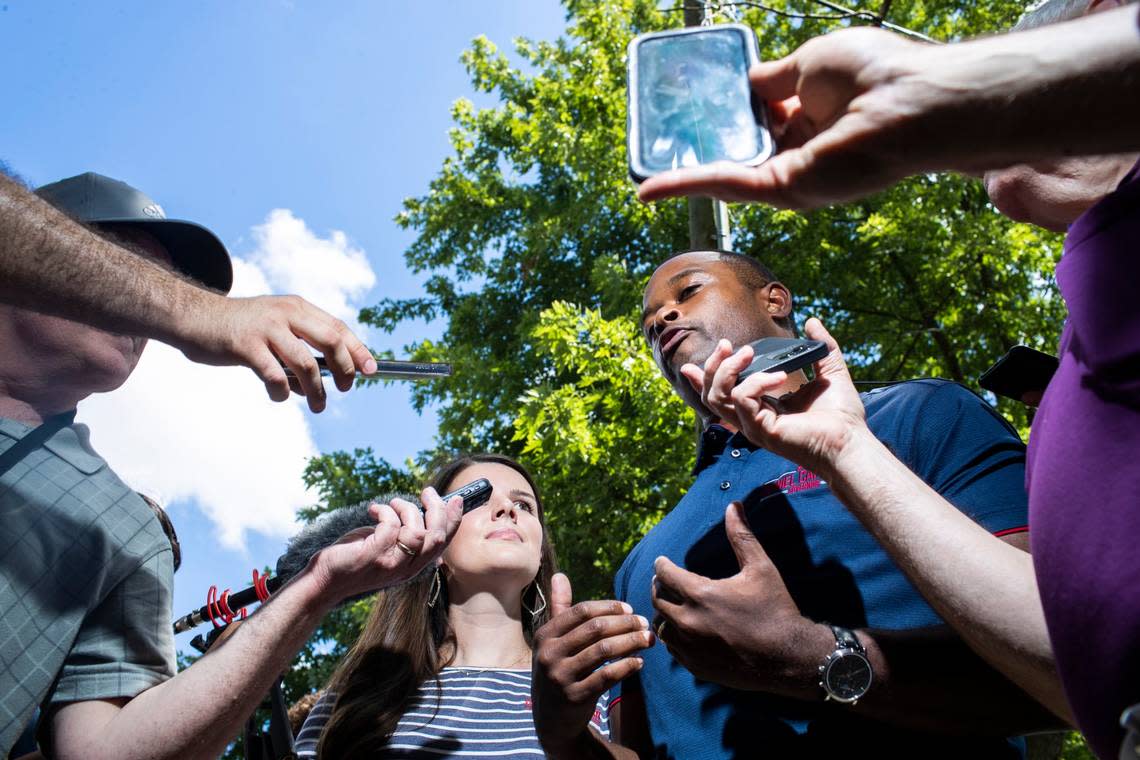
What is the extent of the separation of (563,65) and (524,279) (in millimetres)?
2894

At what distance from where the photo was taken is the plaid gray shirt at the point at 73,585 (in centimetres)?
179

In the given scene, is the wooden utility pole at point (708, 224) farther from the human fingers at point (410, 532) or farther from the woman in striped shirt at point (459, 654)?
the human fingers at point (410, 532)

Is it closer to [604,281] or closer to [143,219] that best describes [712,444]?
[143,219]

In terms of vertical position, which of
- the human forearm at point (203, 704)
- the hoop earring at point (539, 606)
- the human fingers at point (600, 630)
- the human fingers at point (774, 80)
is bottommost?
the hoop earring at point (539, 606)

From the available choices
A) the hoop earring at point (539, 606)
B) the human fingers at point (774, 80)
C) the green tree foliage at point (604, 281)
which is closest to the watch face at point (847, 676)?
the human fingers at point (774, 80)

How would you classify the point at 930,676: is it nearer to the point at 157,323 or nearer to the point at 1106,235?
the point at 1106,235

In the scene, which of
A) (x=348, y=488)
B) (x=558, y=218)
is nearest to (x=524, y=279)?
(x=558, y=218)

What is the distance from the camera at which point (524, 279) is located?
1118 cm

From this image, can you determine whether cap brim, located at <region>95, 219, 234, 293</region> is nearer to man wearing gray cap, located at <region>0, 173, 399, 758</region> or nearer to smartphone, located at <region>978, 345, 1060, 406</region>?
man wearing gray cap, located at <region>0, 173, 399, 758</region>

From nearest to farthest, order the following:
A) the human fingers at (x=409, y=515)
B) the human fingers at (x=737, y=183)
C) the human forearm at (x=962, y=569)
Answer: the human fingers at (x=737, y=183), the human forearm at (x=962, y=569), the human fingers at (x=409, y=515)

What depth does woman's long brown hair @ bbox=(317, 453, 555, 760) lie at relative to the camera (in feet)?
8.50

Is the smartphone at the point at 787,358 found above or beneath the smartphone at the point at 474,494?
above

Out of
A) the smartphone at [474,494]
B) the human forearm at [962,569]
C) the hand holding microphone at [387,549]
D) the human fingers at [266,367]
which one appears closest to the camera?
the human forearm at [962,569]

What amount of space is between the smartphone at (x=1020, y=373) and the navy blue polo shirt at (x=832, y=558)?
87mm
